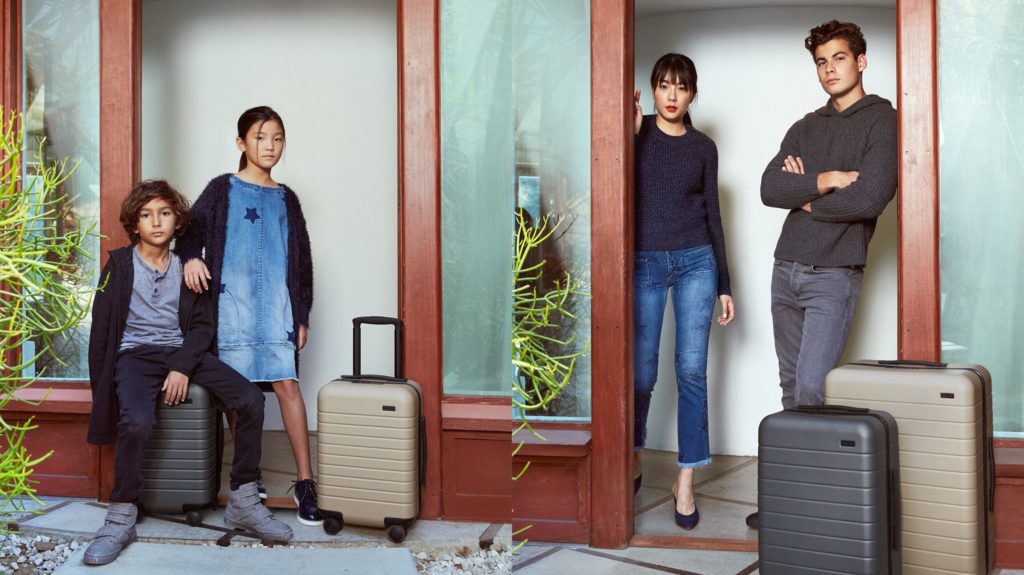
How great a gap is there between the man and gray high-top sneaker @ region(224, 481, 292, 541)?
5.01 ft

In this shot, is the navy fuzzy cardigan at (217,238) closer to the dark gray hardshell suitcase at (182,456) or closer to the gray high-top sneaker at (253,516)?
the dark gray hardshell suitcase at (182,456)

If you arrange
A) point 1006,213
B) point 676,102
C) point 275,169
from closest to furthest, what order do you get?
point 1006,213 → point 676,102 → point 275,169

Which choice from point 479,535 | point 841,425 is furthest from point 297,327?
point 841,425

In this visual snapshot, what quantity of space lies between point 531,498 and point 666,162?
3.42 feet

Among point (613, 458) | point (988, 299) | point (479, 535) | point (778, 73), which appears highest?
point (778, 73)

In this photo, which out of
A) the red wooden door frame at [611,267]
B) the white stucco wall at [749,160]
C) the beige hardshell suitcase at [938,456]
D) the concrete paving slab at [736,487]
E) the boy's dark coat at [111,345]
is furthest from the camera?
the white stucco wall at [749,160]

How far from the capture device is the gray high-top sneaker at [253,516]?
8.57ft

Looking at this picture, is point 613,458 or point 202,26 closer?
point 613,458

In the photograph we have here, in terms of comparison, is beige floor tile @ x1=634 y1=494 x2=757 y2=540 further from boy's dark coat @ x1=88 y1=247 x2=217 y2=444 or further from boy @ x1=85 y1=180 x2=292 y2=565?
boy's dark coat @ x1=88 y1=247 x2=217 y2=444

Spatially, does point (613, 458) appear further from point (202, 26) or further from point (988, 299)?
point (202, 26)

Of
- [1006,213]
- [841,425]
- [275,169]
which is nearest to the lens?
[841,425]

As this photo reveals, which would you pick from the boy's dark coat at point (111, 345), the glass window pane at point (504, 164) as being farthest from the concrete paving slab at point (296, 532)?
the glass window pane at point (504, 164)

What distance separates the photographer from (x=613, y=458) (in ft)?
8.22

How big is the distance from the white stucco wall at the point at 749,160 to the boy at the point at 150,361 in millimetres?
1628
